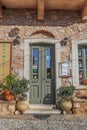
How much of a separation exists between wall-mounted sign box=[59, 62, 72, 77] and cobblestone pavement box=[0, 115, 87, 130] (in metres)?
1.56

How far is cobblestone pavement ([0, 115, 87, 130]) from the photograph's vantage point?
5.09 metres

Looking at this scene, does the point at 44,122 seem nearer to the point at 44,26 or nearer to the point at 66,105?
the point at 66,105

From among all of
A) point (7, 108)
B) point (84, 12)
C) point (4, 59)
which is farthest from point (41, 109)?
point (84, 12)

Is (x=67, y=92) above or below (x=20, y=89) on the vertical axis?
below

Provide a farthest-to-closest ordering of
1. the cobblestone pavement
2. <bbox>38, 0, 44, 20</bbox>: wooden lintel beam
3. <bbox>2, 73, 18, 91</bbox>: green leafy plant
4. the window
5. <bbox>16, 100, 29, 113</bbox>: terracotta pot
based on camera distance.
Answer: the window < <bbox>2, 73, 18, 91</bbox>: green leafy plant < <bbox>38, 0, 44, 20</bbox>: wooden lintel beam < <bbox>16, 100, 29, 113</bbox>: terracotta pot < the cobblestone pavement

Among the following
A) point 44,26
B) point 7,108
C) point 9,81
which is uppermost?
point 44,26

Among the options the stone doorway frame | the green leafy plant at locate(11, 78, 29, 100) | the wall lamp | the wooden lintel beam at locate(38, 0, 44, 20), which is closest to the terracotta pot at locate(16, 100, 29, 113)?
the green leafy plant at locate(11, 78, 29, 100)

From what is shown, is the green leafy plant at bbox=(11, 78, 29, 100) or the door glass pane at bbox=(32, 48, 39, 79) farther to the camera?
the door glass pane at bbox=(32, 48, 39, 79)

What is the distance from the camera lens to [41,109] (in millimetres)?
6559

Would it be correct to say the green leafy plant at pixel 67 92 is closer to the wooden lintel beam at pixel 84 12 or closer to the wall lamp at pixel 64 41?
the wall lamp at pixel 64 41

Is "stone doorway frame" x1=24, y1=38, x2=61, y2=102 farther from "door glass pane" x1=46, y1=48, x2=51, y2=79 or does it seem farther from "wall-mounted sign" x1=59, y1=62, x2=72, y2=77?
"door glass pane" x1=46, y1=48, x2=51, y2=79

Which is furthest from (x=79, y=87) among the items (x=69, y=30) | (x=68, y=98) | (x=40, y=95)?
(x=69, y=30)

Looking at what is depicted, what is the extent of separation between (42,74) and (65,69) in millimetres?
851

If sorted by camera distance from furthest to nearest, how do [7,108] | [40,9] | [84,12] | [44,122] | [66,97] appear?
[84,12] → [40,9] → [66,97] → [7,108] → [44,122]
